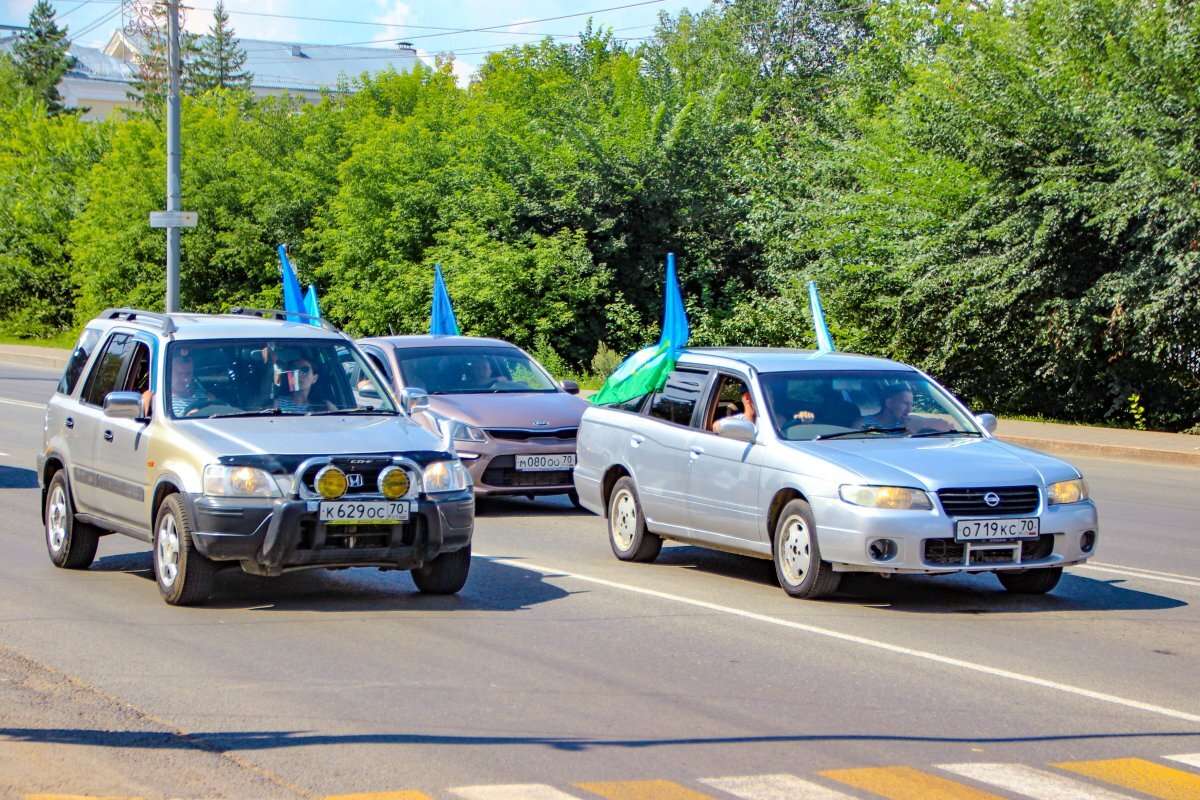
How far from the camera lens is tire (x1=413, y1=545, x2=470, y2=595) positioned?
9.20 meters

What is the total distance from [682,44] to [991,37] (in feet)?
157

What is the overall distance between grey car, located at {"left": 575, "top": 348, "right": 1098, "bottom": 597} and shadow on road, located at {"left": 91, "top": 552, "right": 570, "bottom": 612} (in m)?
1.24

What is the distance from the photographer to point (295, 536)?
27.5 ft

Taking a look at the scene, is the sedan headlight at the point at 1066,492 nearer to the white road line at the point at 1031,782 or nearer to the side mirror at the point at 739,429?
the side mirror at the point at 739,429

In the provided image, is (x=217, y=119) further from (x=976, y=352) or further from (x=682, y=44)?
(x=682, y=44)

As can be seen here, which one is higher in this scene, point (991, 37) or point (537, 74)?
point (537, 74)

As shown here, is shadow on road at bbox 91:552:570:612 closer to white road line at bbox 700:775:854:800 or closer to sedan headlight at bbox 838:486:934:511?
sedan headlight at bbox 838:486:934:511

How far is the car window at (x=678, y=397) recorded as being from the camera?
10961 millimetres

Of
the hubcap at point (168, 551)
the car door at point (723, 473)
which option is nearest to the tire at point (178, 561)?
the hubcap at point (168, 551)

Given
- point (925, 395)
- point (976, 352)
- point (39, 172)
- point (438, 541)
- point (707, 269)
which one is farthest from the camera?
point (39, 172)

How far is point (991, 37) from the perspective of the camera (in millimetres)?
25094

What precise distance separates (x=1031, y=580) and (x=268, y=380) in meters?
5.00

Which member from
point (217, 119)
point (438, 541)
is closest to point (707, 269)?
point (217, 119)

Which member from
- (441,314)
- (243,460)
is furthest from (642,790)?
(441,314)
